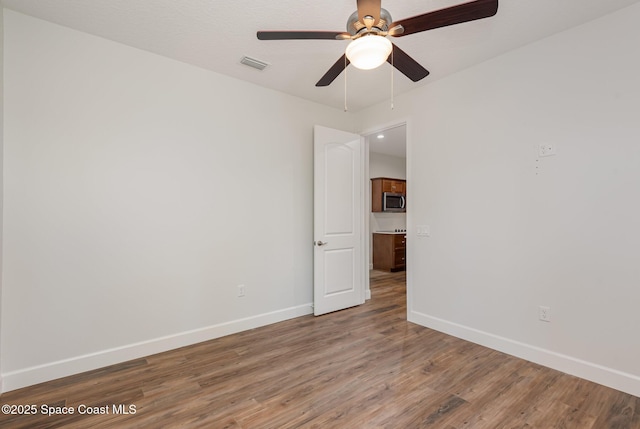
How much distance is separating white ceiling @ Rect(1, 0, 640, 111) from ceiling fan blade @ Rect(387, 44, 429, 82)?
442mm

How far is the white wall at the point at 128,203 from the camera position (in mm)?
2258

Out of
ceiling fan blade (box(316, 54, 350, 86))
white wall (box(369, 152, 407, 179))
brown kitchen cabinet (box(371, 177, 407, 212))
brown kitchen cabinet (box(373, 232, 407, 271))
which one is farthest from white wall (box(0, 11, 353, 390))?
white wall (box(369, 152, 407, 179))

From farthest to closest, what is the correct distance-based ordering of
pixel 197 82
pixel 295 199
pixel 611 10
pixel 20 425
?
pixel 295 199
pixel 197 82
pixel 611 10
pixel 20 425

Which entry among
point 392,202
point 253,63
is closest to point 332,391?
point 253,63

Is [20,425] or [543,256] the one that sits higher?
[543,256]

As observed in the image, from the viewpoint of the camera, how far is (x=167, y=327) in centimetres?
285

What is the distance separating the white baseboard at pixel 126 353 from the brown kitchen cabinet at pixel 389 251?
3492 millimetres

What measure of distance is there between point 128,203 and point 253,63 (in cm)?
176

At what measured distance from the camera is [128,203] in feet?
8.72

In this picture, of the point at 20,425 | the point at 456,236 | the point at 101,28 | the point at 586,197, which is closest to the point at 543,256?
the point at 586,197

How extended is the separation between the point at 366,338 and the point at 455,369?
2.93 ft

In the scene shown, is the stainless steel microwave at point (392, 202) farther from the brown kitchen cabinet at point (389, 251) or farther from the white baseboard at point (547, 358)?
the white baseboard at point (547, 358)

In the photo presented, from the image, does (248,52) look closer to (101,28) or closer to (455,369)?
(101,28)

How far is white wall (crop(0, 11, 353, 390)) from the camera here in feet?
7.41
